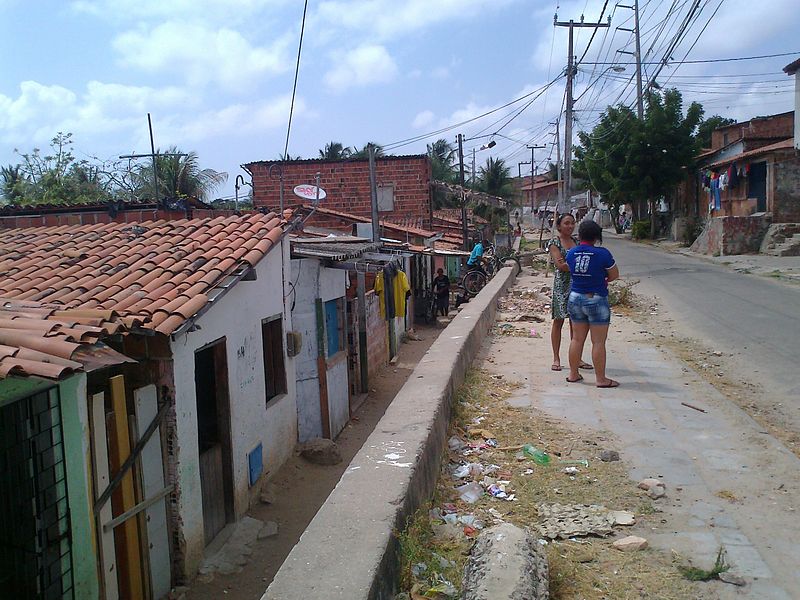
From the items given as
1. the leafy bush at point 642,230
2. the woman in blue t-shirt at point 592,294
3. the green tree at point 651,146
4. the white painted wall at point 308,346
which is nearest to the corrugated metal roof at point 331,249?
the white painted wall at point 308,346

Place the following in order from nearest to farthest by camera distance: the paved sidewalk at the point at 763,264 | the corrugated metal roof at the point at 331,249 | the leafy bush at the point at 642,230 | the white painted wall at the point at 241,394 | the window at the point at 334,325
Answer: the white painted wall at the point at 241,394 < the corrugated metal roof at the point at 331,249 < the window at the point at 334,325 < the paved sidewalk at the point at 763,264 < the leafy bush at the point at 642,230

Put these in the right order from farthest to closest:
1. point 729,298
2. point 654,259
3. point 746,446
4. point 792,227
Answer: point 654,259, point 792,227, point 729,298, point 746,446

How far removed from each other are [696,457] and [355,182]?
66.4 feet

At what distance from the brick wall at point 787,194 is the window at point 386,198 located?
13.7 meters

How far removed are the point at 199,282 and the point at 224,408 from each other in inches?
59.8

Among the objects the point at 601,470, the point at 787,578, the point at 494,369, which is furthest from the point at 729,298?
the point at 787,578

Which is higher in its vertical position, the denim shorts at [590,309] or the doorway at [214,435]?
the denim shorts at [590,309]

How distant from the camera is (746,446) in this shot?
15.1ft

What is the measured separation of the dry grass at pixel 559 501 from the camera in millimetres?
2832

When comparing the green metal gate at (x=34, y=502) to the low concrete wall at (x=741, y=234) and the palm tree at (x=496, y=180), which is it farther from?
the palm tree at (x=496, y=180)

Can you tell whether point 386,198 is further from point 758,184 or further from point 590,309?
point 590,309

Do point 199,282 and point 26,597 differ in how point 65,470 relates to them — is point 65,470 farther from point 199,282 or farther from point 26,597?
point 199,282

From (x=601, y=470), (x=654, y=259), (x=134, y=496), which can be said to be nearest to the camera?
(x=601, y=470)

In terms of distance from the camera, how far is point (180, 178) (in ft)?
86.4
